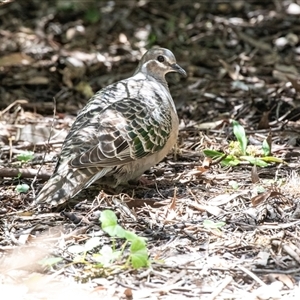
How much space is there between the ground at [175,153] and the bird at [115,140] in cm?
15

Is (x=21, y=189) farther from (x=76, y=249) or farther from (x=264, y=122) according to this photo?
(x=264, y=122)

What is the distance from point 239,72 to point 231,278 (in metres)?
4.64

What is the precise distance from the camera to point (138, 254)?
3.67 metres

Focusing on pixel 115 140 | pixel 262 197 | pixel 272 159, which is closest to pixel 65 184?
pixel 115 140

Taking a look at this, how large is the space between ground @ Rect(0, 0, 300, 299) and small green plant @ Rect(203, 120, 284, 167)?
0.01 m

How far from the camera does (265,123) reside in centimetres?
636

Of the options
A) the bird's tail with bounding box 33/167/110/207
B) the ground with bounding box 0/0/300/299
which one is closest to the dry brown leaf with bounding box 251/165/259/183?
the ground with bounding box 0/0/300/299

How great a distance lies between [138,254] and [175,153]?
7.23 ft

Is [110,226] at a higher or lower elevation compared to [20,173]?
higher

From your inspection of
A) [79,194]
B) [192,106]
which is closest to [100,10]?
[192,106]

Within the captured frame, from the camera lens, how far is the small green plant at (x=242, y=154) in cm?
541

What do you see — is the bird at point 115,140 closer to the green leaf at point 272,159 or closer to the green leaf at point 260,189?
the green leaf at point 272,159

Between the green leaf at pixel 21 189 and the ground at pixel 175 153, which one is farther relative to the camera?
the green leaf at pixel 21 189

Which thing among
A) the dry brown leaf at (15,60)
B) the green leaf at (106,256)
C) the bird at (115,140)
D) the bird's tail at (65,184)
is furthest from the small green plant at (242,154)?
the dry brown leaf at (15,60)
